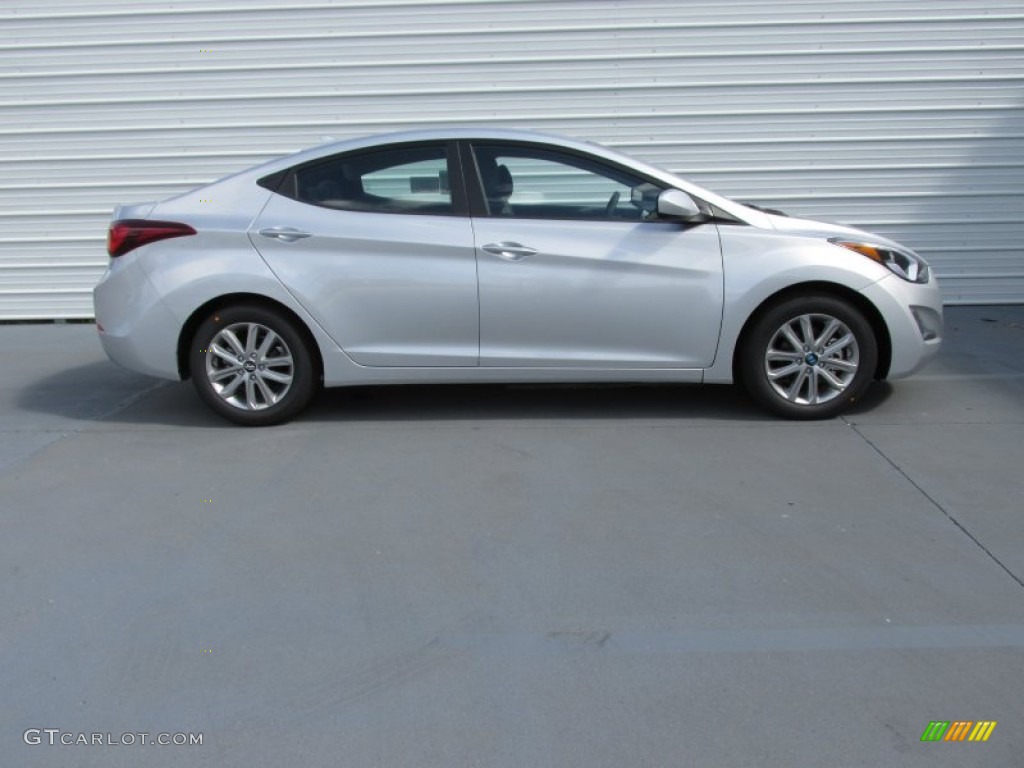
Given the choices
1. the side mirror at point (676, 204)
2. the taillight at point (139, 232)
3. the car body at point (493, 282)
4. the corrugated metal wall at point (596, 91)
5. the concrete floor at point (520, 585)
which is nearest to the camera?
the concrete floor at point (520, 585)

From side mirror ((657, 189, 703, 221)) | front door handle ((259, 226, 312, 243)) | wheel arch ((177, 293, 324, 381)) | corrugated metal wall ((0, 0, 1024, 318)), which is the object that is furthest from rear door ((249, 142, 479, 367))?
corrugated metal wall ((0, 0, 1024, 318))

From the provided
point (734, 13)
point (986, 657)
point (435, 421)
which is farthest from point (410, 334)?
point (734, 13)

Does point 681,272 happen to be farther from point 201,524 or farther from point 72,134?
point 72,134

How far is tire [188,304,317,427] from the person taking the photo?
592 cm

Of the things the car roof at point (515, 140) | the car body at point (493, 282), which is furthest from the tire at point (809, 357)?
the car roof at point (515, 140)

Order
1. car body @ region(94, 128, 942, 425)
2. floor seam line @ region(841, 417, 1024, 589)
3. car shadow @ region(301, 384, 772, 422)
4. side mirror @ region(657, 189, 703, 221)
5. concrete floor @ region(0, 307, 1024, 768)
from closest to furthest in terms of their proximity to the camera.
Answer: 1. concrete floor @ region(0, 307, 1024, 768)
2. floor seam line @ region(841, 417, 1024, 589)
3. side mirror @ region(657, 189, 703, 221)
4. car body @ region(94, 128, 942, 425)
5. car shadow @ region(301, 384, 772, 422)

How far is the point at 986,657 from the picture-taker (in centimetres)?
345

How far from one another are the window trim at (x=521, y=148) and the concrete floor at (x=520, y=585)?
3.70 feet

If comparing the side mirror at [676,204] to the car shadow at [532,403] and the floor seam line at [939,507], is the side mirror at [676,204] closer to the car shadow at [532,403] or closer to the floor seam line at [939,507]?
the car shadow at [532,403]

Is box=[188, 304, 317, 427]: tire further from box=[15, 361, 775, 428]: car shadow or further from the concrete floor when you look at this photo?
box=[15, 361, 775, 428]: car shadow

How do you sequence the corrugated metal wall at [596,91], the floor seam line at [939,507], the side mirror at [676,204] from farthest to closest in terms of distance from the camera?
1. the corrugated metal wall at [596,91]
2. the side mirror at [676,204]
3. the floor seam line at [939,507]

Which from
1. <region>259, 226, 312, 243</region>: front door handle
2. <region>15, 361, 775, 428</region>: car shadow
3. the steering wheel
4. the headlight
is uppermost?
the steering wheel

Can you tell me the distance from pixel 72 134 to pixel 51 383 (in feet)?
9.22

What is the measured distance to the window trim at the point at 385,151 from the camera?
5895mm
